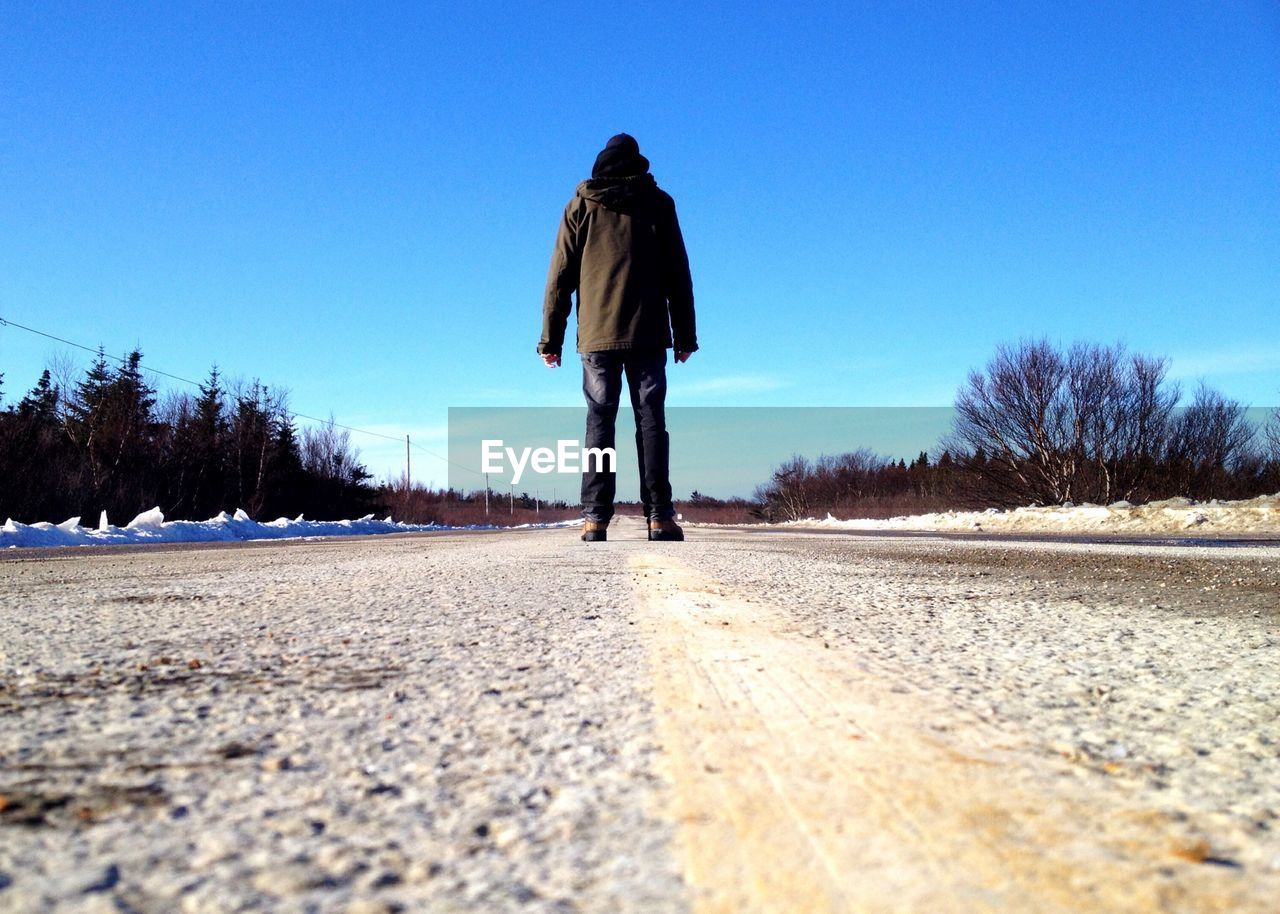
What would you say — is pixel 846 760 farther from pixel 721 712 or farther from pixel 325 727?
pixel 325 727

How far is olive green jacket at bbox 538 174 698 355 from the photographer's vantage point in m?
4.92

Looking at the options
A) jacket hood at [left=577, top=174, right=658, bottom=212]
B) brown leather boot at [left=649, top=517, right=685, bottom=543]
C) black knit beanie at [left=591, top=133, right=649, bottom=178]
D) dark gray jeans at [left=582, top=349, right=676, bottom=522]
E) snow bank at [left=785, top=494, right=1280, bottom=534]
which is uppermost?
black knit beanie at [left=591, top=133, right=649, bottom=178]

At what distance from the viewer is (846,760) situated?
68 cm

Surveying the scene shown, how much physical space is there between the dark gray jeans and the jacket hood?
91 centimetres

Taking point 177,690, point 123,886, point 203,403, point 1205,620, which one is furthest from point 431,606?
point 203,403

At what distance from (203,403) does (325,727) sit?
39.3 m

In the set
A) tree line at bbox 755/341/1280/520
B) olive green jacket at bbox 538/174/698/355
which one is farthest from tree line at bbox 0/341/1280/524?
olive green jacket at bbox 538/174/698/355

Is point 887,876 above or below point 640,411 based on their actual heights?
below

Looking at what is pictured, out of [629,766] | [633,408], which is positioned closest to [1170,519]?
[633,408]

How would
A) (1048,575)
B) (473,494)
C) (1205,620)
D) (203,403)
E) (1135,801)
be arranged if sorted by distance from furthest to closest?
(473,494) → (203,403) → (1048,575) → (1205,620) → (1135,801)

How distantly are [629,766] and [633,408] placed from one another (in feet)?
14.9

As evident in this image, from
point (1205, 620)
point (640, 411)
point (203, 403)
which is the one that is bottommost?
point (1205, 620)

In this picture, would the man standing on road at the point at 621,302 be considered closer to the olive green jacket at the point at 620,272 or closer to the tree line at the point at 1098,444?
the olive green jacket at the point at 620,272

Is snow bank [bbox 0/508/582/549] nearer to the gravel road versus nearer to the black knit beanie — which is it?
the black knit beanie
